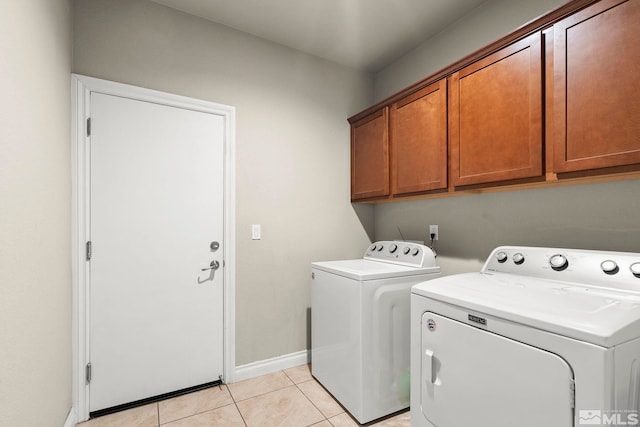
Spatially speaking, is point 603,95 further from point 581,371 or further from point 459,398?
point 459,398

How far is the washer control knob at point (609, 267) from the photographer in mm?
1221

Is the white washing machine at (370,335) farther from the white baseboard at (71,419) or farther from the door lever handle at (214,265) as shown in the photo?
the white baseboard at (71,419)

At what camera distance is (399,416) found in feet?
5.99

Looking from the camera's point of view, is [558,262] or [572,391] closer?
[572,391]

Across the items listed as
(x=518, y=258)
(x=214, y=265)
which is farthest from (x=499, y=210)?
(x=214, y=265)

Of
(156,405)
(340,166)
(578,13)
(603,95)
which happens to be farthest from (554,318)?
(156,405)

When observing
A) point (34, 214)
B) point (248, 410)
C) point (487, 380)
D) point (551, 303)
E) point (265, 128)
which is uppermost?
point (265, 128)

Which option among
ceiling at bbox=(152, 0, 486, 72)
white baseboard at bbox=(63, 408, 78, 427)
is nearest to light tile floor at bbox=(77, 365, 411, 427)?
white baseboard at bbox=(63, 408, 78, 427)

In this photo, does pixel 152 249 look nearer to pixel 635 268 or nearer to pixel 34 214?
pixel 34 214

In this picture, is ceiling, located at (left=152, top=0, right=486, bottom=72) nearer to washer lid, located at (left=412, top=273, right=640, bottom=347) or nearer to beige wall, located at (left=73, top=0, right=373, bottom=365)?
beige wall, located at (left=73, top=0, right=373, bottom=365)

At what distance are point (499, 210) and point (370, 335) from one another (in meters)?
1.14

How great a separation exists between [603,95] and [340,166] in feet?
5.91

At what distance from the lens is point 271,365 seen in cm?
235

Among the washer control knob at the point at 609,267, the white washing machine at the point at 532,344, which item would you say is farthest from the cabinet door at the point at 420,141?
the washer control knob at the point at 609,267
